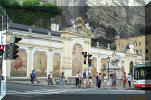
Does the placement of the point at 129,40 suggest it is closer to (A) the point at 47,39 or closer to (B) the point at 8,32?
(A) the point at 47,39

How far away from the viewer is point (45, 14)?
82875 mm

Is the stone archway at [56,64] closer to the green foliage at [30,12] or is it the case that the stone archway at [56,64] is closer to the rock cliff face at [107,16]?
the green foliage at [30,12]

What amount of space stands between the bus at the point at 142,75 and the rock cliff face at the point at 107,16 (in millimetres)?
51410

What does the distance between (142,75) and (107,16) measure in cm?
6125

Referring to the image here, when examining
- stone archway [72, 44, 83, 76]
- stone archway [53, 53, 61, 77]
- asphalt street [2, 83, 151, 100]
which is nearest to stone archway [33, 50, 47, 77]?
stone archway [53, 53, 61, 77]

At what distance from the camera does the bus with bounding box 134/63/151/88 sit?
25406 millimetres

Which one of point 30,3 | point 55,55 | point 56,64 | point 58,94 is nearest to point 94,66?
point 56,64

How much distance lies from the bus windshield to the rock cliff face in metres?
51.4

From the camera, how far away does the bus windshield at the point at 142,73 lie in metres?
25.7

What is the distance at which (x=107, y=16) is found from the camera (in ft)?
281

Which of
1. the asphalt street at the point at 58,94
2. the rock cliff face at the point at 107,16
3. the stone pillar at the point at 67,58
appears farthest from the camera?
the rock cliff face at the point at 107,16

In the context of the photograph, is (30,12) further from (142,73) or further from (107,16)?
(142,73)

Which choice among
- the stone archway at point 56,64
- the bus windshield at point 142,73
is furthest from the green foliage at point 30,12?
the bus windshield at point 142,73

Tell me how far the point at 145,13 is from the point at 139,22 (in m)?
5.47
